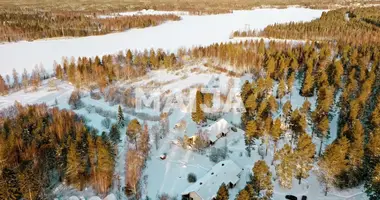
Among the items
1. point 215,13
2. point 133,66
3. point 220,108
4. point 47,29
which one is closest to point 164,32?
point 47,29

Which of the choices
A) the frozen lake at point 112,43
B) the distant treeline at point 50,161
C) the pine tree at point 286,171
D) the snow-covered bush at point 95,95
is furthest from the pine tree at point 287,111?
the frozen lake at point 112,43

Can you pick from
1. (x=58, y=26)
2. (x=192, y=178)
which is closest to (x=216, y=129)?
(x=192, y=178)

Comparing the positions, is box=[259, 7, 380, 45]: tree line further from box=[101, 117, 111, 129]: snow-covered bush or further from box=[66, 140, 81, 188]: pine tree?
box=[66, 140, 81, 188]: pine tree

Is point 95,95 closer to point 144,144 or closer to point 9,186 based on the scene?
point 144,144

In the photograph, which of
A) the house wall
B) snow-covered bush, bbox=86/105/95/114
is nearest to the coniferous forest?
snow-covered bush, bbox=86/105/95/114

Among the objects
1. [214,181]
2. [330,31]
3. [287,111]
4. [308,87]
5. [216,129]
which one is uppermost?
[330,31]

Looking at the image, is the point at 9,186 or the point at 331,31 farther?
the point at 331,31
